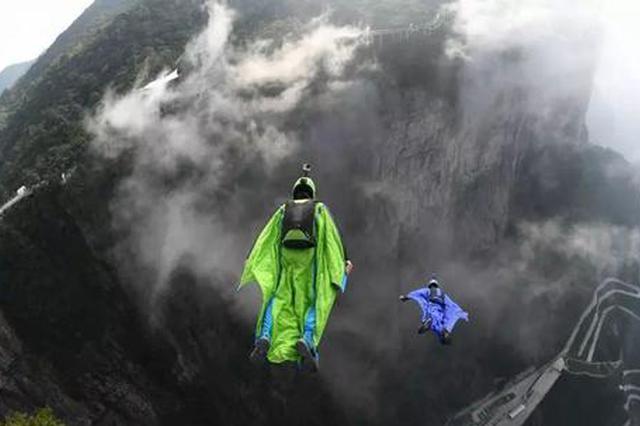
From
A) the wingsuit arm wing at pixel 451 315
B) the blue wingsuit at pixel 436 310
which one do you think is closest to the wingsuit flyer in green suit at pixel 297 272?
the blue wingsuit at pixel 436 310

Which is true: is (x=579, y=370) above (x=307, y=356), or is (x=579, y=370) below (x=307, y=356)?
below

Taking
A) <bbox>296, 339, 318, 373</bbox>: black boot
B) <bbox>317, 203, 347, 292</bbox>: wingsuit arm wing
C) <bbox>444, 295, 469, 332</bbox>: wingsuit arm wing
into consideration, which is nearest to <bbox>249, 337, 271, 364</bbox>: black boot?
<bbox>296, 339, 318, 373</bbox>: black boot

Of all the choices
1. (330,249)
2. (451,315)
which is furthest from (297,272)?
(451,315)

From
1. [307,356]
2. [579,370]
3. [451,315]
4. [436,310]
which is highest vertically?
[307,356]

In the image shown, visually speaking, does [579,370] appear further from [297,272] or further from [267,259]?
[267,259]

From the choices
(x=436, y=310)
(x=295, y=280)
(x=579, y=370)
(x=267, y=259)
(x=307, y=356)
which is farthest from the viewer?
(x=579, y=370)

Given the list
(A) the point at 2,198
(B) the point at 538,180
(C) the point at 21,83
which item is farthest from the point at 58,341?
(C) the point at 21,83

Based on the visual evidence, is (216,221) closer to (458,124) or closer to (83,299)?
(83,299)
